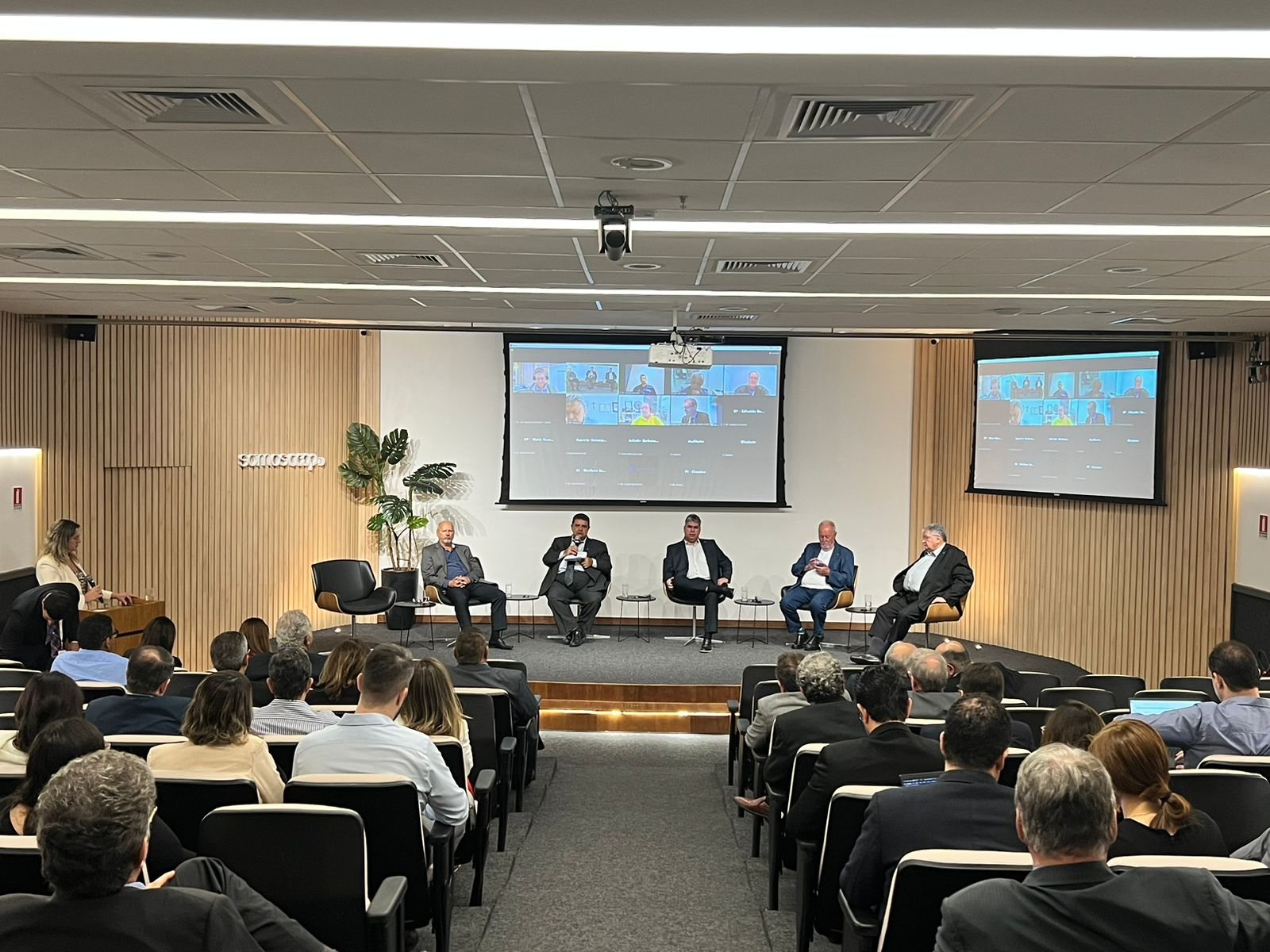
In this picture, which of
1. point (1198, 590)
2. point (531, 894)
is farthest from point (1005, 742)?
point (1198, 590)

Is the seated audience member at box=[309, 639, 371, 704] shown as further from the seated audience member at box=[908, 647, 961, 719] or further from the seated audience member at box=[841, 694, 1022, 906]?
the seated audience member at box=[841, 694, 1022, 906]

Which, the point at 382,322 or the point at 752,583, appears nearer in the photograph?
the point at 382,322

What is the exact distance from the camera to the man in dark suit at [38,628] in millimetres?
7184

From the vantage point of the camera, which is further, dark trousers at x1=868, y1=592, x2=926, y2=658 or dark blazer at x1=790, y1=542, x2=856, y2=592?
dark blazer at x1=790, y1=542, x2=856, y2=592

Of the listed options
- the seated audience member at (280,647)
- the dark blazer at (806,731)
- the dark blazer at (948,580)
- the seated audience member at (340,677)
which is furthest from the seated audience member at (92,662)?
the dark blazer at (948,580)

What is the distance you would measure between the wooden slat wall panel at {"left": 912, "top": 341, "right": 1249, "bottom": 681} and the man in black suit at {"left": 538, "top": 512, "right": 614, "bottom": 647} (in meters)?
3.37

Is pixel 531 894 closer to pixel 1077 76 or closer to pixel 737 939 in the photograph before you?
pixel 737 939

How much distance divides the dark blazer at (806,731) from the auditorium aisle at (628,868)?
1.97 feet

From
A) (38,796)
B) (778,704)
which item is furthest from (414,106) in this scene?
(778,704)

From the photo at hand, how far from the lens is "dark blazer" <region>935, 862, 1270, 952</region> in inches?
83.1

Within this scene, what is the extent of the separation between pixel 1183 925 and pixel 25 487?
28.8ft

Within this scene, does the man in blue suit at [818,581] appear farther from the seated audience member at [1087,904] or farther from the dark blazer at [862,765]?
the seated audience member at [1087,904]

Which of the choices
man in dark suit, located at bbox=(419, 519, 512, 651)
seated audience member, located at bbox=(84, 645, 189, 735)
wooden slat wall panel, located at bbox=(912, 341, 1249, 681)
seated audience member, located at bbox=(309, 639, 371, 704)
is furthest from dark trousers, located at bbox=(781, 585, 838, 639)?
seated audience member, located at bbox=(84, 645, 189, 735)

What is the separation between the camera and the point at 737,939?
432cm
